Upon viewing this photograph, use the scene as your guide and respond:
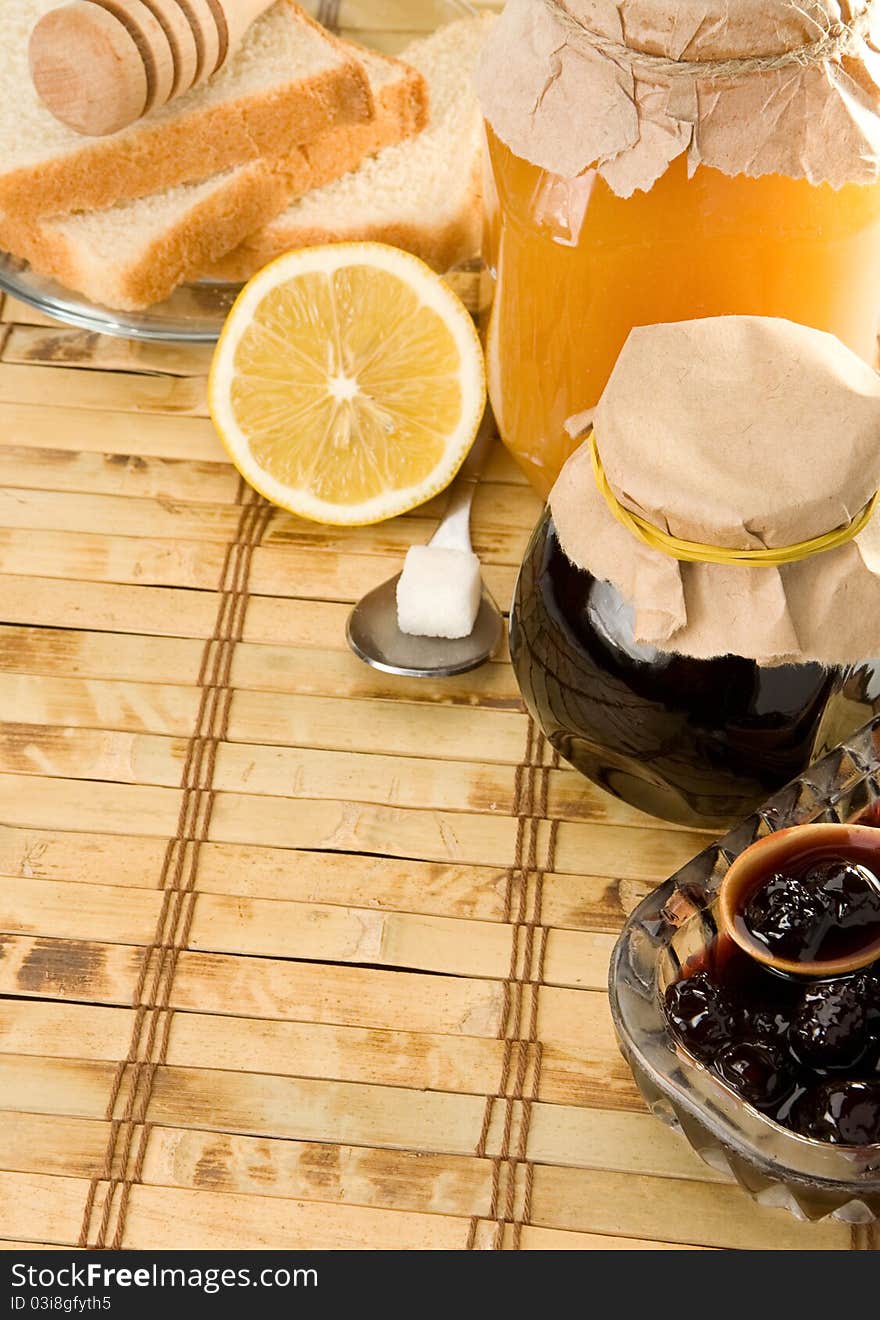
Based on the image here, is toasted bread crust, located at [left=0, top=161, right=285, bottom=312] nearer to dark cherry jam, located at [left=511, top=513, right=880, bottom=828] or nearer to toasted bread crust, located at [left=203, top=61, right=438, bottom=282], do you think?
toasted bread crust, located at [left=203, top=61, right=438, bottom=282]

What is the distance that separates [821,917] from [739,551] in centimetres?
23

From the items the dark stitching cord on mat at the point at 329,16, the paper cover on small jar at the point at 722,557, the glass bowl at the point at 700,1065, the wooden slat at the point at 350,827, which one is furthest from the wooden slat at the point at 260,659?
the dark stitching cord on mat at the point at 329,16

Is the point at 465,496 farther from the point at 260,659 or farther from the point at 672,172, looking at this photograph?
the point at 672,172

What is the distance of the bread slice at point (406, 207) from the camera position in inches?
58.1

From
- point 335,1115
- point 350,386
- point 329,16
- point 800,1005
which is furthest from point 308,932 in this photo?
point 329,16

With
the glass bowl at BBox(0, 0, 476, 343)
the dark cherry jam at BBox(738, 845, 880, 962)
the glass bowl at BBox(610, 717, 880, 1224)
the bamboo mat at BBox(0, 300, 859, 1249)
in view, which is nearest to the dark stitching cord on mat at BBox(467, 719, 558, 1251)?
the bamboo mat at BBox(0, 300, 859, 1249)

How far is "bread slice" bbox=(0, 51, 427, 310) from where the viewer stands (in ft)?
4.67

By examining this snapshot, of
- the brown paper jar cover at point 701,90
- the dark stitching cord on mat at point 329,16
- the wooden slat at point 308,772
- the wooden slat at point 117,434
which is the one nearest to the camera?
the brown paper jar cover at point 701,90

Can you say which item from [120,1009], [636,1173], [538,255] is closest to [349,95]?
[538,255]

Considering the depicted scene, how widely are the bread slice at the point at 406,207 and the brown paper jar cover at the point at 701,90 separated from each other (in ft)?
1.46

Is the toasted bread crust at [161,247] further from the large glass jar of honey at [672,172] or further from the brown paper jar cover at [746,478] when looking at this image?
the brown paper jar cover at [746,478]

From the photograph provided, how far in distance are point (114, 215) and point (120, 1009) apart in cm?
84

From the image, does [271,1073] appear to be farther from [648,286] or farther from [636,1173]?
[648,286]

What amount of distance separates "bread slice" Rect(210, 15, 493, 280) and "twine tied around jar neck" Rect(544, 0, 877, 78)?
0.49 metres
